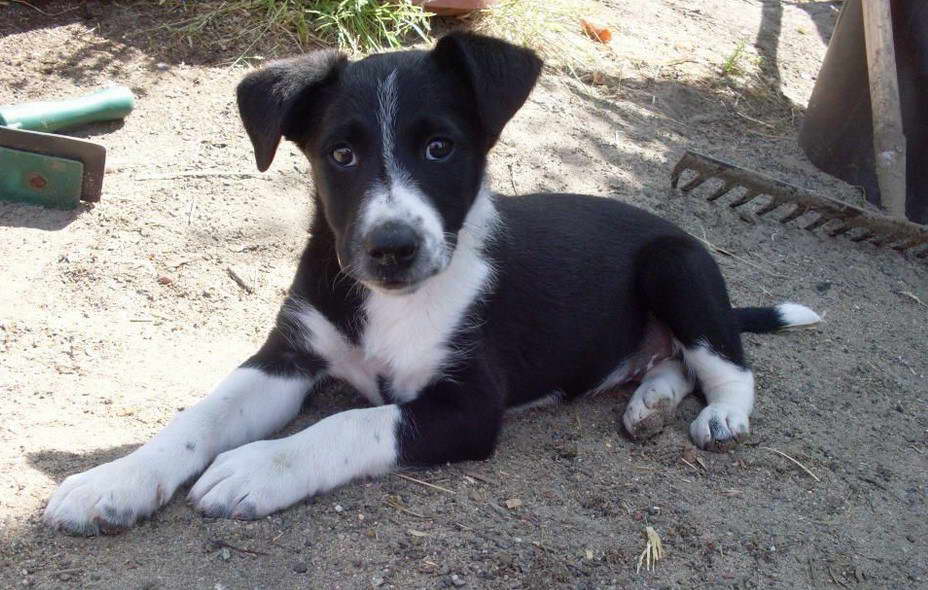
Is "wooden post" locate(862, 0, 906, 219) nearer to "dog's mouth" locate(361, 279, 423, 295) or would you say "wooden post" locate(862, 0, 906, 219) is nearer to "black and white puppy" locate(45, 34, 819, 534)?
"black and white puppy" locate(45, 34, 819, 534)

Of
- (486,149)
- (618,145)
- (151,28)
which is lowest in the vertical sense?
(618,145)

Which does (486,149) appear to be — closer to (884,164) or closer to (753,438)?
(753,438)

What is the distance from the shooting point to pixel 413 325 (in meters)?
2.95

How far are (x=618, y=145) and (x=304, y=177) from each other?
2032 millimetres

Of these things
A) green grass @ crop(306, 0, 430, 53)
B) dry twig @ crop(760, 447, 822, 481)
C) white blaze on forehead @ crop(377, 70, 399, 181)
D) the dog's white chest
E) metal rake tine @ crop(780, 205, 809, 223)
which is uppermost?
white blaze on forehead @ crop(377, 70, 399, 181)

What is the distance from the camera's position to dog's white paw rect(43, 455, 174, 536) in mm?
2354

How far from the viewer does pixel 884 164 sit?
5145 millimetres

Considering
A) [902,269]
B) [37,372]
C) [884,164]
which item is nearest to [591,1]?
[884,164]

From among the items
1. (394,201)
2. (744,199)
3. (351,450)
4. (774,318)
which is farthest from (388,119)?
(744,199)

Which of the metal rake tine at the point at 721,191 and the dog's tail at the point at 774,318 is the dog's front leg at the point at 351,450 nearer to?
the dog's tail at the point at 774,318

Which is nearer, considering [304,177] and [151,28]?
[304,177]

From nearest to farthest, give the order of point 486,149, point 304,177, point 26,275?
point 486,149 → point 26,275 → point 304,177

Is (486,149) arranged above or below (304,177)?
above

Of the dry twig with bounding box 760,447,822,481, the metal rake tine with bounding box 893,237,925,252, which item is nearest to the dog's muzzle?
the dry twig with bounding box 760,447,822,481
